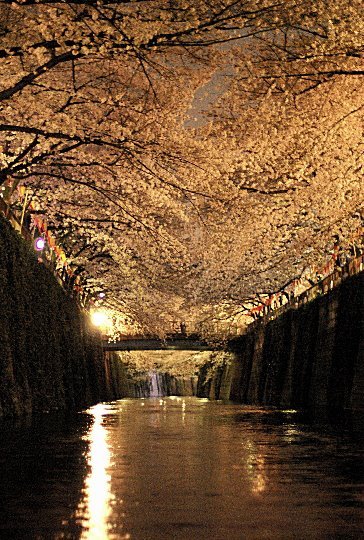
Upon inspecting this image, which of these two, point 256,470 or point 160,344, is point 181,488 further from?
point 160,344

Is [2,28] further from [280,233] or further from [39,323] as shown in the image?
[280,233]

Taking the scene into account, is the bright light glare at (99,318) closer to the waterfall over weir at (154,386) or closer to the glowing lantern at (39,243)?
the glowing lantern at (39,243)

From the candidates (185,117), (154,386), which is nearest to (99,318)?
(185,117)

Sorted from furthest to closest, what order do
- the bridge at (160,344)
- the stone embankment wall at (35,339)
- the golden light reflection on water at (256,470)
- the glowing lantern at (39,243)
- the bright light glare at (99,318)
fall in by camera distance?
the bridge at (160,344)
the bright light glare at (99,318)
the glowing lantern at (39,243)
the stone embankment wall at (35,339)
the golden light reflection on water at (256,470)

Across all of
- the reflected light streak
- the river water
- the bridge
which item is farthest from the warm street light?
the reflected light streak

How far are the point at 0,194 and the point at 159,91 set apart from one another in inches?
269

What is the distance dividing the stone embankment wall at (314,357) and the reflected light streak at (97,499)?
16.5 m

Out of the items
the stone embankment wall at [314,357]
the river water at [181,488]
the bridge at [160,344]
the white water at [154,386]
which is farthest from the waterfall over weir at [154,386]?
the river water at [181,488]

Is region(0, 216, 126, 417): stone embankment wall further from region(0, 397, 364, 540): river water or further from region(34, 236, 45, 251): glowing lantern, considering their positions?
region(0, 397, 364, 540): river water

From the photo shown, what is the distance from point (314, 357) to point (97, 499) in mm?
30515

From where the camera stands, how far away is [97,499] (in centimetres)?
782

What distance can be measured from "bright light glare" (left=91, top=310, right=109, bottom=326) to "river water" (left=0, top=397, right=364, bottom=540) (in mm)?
46352

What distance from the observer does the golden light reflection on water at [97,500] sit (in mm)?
6188

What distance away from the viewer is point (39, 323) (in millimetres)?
33375
